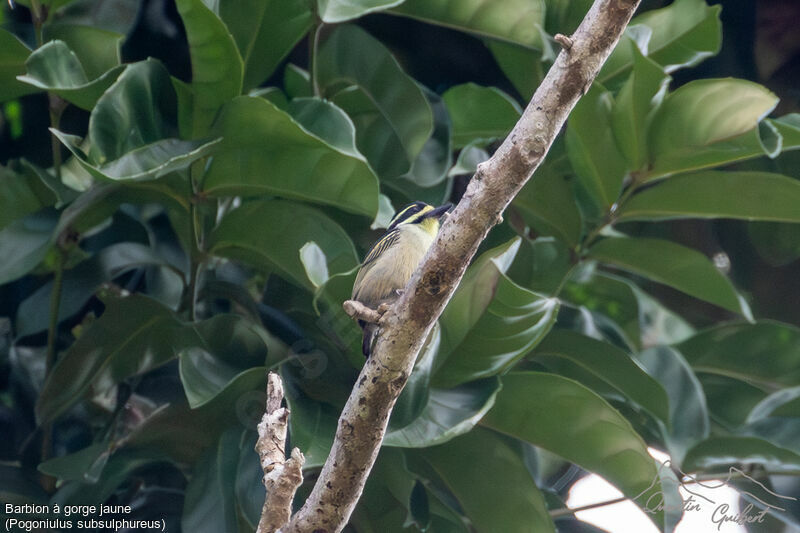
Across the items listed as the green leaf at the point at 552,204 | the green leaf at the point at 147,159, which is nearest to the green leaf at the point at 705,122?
the green leaf at the point at 552,204

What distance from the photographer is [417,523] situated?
4.50ft

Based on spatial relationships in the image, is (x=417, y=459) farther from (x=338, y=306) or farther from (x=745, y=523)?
(x=745, y=523)

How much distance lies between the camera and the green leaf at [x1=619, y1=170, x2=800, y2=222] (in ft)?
5.01

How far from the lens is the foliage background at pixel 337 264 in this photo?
1.34 m

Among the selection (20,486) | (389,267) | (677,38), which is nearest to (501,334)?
(389,267)

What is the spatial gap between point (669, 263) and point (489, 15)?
0.58 m

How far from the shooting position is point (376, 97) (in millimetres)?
1581

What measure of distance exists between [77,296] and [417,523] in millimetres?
725

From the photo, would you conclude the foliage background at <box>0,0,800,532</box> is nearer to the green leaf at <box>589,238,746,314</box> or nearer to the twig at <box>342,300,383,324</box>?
the green leaf at <box>589,238,746,314</box>

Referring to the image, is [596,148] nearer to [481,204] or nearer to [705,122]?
[705,122]

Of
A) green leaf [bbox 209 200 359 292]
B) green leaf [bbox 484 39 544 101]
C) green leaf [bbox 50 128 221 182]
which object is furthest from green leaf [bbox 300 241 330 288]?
green leaf [bbox 484 39 544 101]

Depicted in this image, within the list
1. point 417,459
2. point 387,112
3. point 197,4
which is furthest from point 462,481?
point 197,4

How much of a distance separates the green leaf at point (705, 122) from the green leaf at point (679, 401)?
0.37 metres

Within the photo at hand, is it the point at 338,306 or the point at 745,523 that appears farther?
the point at 745,523
